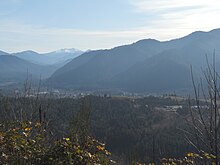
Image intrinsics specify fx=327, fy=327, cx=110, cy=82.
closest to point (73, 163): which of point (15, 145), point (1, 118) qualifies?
point (15, 145)

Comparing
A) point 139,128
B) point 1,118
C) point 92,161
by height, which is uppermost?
point 1,118

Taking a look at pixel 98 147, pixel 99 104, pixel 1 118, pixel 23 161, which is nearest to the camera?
pixel 23 161

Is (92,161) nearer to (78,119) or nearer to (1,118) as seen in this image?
(78,119)

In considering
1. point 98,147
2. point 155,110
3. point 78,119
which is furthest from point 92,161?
point 155,110

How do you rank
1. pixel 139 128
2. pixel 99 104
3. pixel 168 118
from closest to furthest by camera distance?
1. pixel 139 128
2. pixel 168 118
3. pixel 99 104

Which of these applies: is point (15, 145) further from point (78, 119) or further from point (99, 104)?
point (99, 104)

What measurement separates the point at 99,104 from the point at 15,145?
71.8m

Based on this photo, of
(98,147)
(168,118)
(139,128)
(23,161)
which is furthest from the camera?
(168,118)

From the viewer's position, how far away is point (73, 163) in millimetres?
5309

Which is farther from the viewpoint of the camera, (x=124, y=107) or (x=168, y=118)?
(x=124, y=107)

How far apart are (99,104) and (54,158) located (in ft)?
236

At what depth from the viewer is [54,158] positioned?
17.2ft

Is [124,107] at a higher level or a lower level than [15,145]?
lower

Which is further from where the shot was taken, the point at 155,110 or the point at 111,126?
the point at 155,110
